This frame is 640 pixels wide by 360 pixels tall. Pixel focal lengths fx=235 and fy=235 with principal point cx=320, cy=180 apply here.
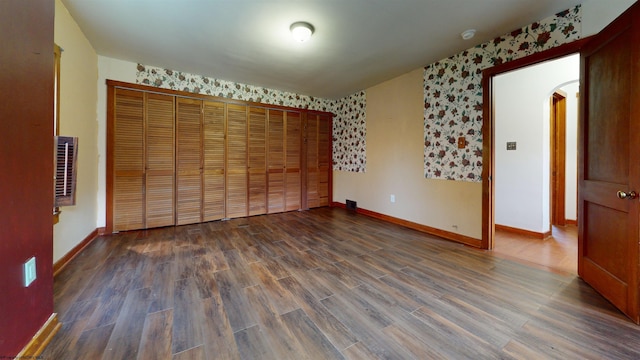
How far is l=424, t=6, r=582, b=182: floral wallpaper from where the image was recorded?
233cm

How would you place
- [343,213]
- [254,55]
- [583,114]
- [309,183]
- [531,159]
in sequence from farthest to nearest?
[309,183], [343,213], [531,159], [254,55], [583,114]

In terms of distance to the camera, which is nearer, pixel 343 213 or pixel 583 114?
pixel 583 114

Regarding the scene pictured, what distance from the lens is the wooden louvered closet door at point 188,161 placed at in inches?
150

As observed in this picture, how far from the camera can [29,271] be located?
1.24 metres

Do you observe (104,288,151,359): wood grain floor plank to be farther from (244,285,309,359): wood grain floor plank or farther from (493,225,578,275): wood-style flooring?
(493,225,578,275): wood-style flooring

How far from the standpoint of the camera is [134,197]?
3510 mm

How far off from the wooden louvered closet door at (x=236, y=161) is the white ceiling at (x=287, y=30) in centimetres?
76

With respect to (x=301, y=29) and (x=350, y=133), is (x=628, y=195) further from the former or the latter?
(x=350, y=133)

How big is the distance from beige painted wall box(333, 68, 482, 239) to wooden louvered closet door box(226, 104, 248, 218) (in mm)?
2264

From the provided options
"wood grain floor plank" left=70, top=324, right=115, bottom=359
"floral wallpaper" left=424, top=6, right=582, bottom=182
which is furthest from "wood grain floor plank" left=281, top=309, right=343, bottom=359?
"floral wallpaper" left=424, top=6, right=582, bottom=182

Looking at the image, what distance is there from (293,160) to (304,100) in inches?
53.3

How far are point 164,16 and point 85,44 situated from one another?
1359mm

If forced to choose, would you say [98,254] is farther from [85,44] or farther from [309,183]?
[309,183]

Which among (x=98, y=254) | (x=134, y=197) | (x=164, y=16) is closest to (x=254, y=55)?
(x=164, y=16)
